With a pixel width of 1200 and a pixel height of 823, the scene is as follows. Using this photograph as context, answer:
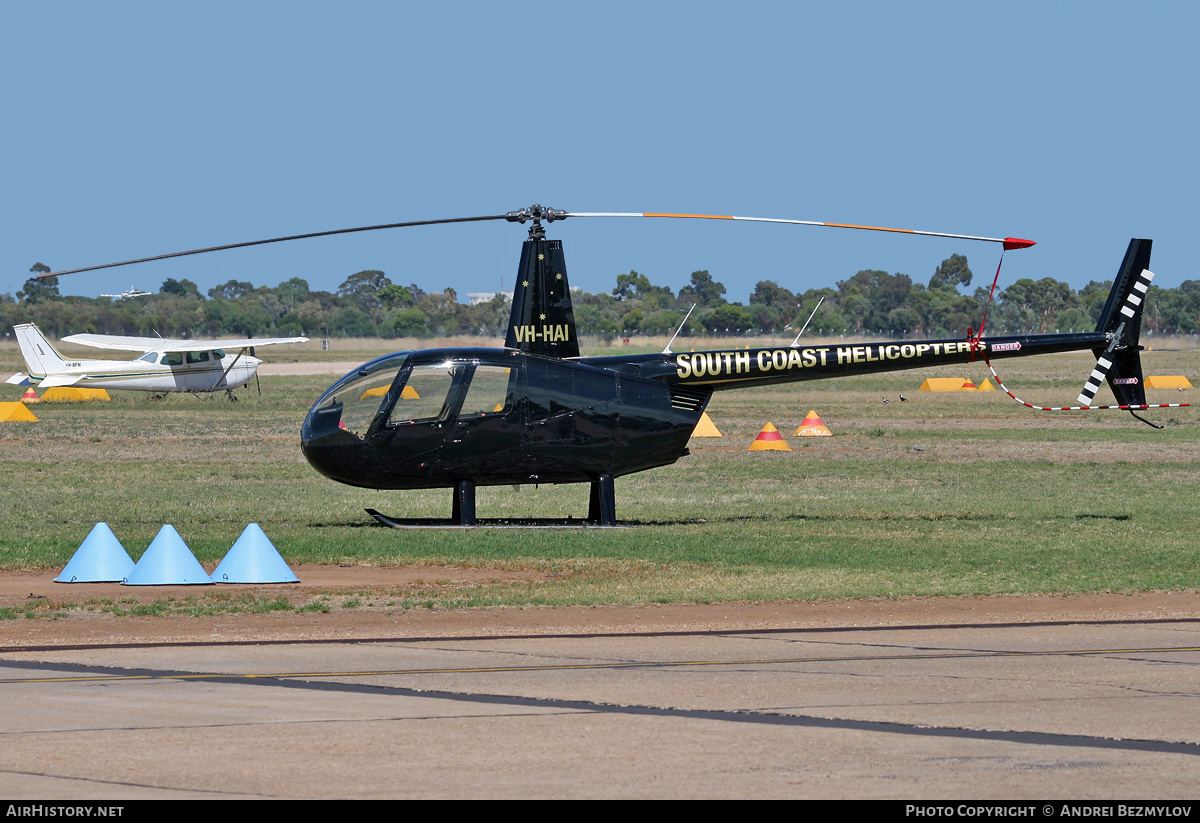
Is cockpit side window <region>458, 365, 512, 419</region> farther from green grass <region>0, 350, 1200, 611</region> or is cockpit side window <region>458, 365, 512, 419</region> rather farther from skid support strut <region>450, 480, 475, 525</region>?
green grass <region>0, 350, 1200, 611</region>

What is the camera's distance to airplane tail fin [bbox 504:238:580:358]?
1778cm

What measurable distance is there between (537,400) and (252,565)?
15.1 feet

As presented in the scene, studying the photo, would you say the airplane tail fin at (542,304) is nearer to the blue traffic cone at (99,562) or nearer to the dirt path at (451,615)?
the dirt path at (451,615)

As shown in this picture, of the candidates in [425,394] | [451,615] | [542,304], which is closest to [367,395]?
[425,394]

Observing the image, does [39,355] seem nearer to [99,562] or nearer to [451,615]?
[99,562]

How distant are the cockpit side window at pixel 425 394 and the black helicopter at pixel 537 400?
0.01m

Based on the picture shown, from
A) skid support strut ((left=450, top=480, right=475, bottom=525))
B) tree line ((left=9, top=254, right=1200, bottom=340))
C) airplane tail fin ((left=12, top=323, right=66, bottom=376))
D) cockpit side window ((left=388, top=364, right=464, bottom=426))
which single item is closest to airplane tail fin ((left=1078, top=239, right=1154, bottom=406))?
skid support strut ((left=450, top=480, right=475, bottom=525))

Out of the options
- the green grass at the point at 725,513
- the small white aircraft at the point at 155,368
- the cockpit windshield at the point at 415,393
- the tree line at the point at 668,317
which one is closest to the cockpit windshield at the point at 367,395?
the cockpit windshield at the point at 415,393

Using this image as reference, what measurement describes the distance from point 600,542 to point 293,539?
3.65 meters

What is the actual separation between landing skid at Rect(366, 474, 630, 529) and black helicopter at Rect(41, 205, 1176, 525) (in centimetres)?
2

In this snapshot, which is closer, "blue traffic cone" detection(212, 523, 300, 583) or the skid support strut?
"blue traffic cone" detection(212, 523, 300, 583)

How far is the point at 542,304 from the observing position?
58.7 ft
